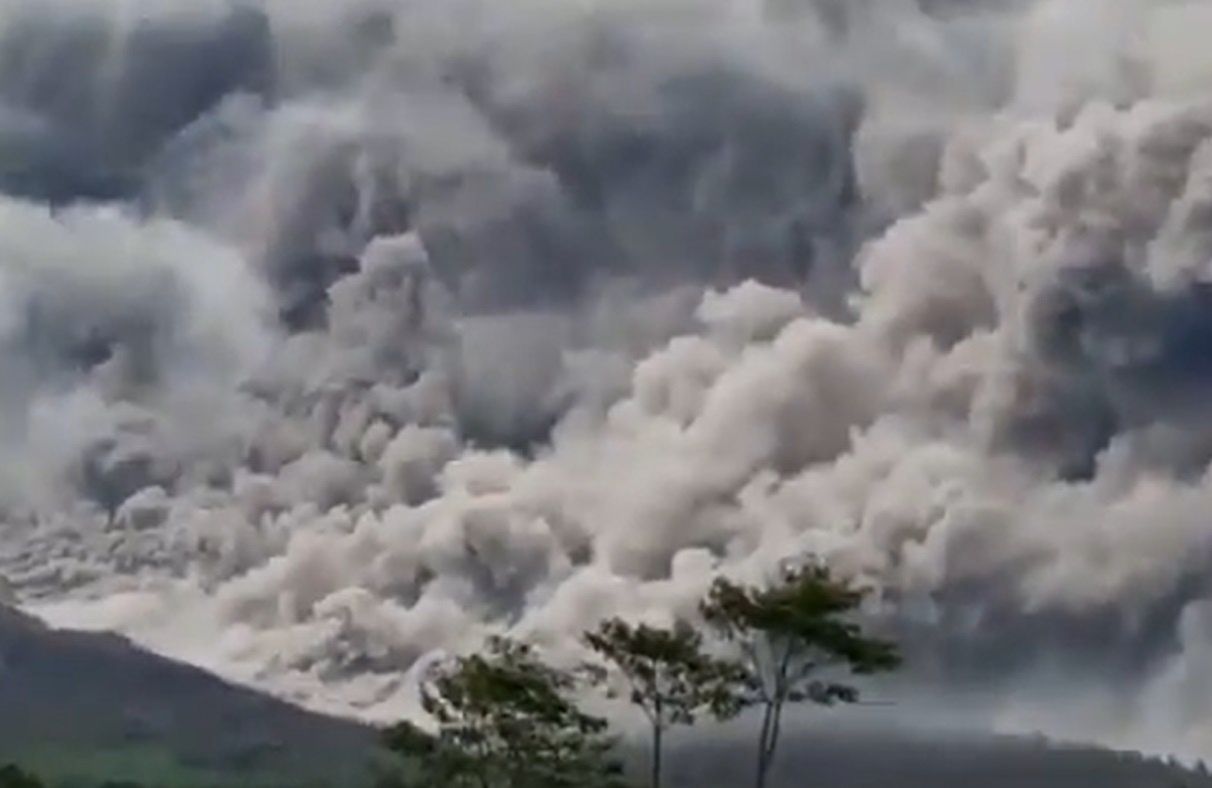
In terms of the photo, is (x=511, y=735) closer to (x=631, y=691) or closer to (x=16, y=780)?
(x=631, y=691)

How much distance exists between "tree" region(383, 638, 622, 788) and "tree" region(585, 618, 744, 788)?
242 centimetres

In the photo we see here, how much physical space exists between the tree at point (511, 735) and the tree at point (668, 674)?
7.95 ft

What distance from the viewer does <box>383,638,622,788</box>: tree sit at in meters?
66.2

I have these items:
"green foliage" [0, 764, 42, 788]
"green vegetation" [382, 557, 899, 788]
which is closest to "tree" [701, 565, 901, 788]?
"green vegetation" [382, 557, 899, 788]

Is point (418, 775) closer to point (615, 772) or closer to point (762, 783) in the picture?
point (615, 772)

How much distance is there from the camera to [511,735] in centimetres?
6738

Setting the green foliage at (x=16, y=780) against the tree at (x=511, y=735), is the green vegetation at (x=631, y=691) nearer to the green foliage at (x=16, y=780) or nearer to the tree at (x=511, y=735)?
the tree at (x=511, y=735)

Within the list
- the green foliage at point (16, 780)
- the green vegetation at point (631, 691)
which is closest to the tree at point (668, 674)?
the green vegetation at point (631, 691)

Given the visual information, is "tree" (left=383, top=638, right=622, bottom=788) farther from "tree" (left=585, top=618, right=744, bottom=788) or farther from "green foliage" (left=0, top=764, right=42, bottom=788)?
"green foliage" (left=0, top=764, right=42, bottom=788)

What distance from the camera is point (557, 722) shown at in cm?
6688

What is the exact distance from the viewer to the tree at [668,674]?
63.2 m

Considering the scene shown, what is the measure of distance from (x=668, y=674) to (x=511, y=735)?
6.51 metres

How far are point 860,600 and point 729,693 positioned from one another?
587cm

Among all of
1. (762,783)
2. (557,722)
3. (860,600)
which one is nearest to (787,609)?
(860,600)
